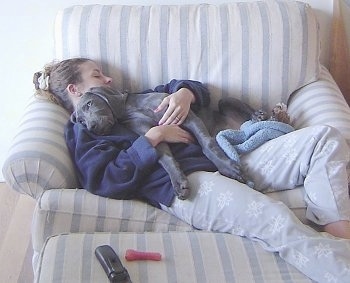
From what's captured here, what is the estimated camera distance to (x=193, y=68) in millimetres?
1999

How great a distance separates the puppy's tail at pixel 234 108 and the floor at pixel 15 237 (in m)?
0.87

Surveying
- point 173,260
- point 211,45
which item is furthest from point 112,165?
point 211,45

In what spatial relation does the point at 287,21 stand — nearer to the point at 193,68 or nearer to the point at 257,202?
the point at 193,68

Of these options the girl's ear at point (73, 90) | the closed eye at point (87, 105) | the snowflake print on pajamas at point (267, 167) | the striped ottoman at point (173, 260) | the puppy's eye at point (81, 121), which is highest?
the closed eye at point (87, 105)

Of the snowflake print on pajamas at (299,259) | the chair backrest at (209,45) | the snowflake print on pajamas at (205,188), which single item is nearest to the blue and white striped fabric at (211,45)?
the chair backrest at (209,45)

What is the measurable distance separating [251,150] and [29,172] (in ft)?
2.22

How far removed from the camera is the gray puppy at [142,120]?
1.65 m

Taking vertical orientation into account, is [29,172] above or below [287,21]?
below

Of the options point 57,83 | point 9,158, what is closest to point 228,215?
point 9,158

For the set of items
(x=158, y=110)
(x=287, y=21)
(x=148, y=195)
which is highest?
(x=287, y=21)

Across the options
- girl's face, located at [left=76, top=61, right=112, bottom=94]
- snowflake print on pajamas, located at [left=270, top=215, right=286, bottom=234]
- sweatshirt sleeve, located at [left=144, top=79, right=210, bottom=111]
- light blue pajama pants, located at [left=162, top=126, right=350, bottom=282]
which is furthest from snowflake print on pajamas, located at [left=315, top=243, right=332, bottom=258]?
girl's face, located at [left=76, top=61, right=112, bottom=94]

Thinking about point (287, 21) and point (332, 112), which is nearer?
point (332, 112)

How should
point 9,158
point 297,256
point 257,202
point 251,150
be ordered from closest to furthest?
point 297,256 < point 257,202 < point 9,158 < point 251,150

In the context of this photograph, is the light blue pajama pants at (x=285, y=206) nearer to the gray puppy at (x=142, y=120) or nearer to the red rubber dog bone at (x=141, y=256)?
the gray puppy at (x=142, y=120)
